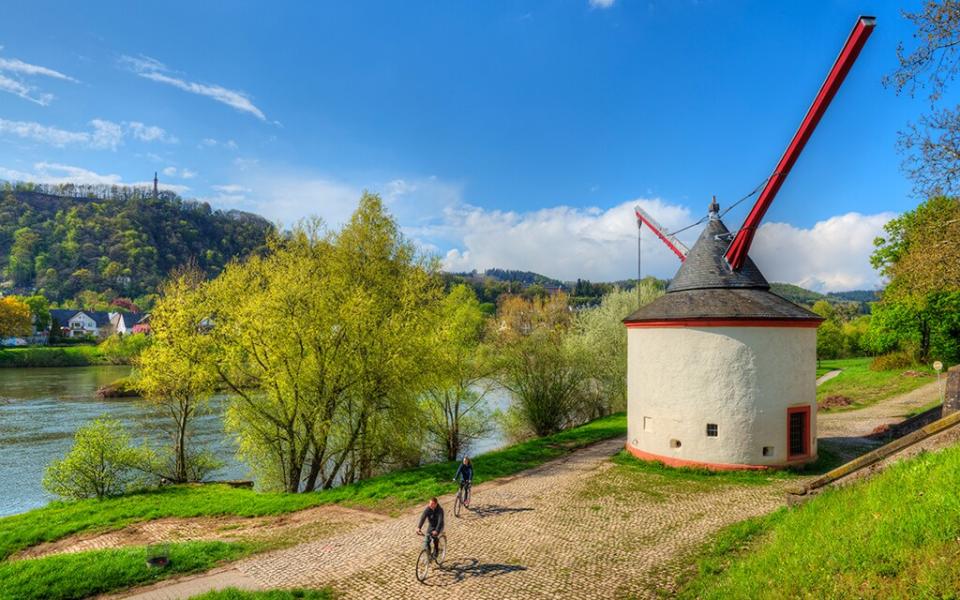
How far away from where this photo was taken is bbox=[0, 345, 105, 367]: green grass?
61.8 meters

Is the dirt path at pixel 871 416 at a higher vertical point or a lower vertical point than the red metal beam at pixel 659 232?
lower

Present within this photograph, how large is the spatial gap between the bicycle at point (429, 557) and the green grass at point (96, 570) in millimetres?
4417

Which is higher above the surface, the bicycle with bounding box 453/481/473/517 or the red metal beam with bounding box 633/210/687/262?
the red metal beam with bounding box 633/210/687/262

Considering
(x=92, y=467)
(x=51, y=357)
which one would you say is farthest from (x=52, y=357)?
(x=92, y=467)

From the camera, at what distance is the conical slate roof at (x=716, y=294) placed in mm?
15625

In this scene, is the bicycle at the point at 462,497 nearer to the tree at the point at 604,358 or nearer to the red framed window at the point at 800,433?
the red framed window at the point at 800,433

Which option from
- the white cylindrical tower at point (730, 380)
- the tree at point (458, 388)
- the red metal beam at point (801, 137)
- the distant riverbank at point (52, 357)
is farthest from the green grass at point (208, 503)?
the distant riverbank at point (52, 357)

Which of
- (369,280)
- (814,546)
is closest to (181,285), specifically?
(369,280)

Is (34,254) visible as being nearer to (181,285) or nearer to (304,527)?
(181,285)

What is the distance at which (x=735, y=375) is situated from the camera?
15391 mm

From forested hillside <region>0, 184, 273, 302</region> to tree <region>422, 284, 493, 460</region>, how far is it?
82.7m

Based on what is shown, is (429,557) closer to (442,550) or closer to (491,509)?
(442,550)

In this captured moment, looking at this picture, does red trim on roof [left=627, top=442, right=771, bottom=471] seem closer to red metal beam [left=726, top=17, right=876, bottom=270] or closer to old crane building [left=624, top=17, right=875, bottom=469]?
old crane building [left=624, top=17, right=875, bottom=469]

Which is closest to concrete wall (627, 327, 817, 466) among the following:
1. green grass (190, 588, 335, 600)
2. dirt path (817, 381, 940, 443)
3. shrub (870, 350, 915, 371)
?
dirt path (817, 381, 940, 443)
